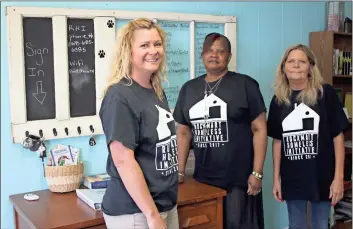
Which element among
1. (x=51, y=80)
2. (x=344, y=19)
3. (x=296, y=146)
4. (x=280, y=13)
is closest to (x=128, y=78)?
(x=51, y=80)

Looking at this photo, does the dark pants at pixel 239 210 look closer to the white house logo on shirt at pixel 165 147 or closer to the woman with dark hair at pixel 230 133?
the woman with dark hair at pixel 230 133

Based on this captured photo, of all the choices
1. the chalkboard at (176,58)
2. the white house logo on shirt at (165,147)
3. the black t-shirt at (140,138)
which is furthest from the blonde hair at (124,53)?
the chalkboard at (176,58)

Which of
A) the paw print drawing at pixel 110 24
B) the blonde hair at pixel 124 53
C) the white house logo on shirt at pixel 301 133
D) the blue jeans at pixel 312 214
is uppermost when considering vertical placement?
the paw print drawing at pixel 110 24

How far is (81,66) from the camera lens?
2.28 metres

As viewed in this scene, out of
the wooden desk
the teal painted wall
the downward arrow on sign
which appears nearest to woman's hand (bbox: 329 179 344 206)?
the wooden desk

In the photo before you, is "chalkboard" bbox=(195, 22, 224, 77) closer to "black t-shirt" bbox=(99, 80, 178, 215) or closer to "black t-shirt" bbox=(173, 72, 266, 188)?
"black t-shirt" bbox=(173, 72, 266, 188)

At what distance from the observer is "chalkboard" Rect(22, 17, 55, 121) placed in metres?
2.13

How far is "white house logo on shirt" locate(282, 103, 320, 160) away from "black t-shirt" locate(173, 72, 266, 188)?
18cm

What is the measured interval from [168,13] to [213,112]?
0.70 m

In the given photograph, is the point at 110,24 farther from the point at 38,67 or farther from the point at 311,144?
the point at 311,144

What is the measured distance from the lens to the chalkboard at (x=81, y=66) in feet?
7.36

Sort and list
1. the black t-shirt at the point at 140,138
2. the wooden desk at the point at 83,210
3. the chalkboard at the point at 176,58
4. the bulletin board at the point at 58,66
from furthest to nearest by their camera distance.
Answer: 1. the chalkboard at the point at 176,58
2. the bulletin board at the point at 58,66
3. the wooden desk at the point at 83,210
4. the black t-shirt at the point at 140,138

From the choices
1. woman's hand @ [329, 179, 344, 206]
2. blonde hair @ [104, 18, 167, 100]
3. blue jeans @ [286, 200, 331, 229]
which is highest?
blonde hair @ [104, 18, 167, 100]

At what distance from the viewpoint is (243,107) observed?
2.23 metres
